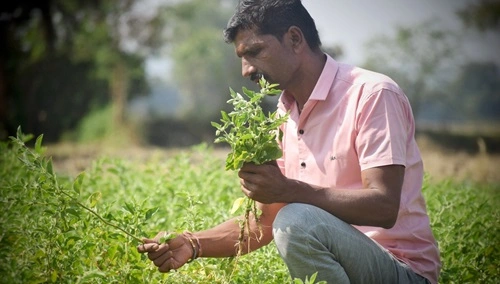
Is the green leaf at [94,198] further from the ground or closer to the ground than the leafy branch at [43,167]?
closer to the ground

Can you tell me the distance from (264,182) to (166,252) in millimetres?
513

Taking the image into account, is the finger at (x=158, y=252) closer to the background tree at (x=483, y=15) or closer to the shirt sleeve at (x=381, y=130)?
the shirt sleeve at (x=381, y=130)

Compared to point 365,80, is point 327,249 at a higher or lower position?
lower

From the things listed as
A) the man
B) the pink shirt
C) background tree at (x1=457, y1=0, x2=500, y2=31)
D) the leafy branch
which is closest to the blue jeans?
the man

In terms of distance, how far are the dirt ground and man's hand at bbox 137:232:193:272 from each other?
4.42 meters

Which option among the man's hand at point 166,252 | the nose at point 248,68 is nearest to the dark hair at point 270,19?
the nose at point 248,68

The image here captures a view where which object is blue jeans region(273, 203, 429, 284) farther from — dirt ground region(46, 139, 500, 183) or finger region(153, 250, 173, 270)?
dirt ground region(46, 139, 500, 183)

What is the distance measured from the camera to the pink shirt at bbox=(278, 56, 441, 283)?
2.71 meters

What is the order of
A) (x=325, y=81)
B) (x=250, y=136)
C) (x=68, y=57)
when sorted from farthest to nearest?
(x=68, y=57)
(x=325, y=81)
(x=250, y=136)

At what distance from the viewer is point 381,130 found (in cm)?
270

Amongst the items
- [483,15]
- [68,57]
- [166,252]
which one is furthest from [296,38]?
[68,57]

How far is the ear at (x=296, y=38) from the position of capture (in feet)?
9.96

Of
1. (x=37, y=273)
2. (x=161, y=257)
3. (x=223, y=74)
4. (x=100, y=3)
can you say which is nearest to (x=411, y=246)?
(x=161, y=257)

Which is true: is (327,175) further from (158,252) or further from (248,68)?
(158,252)
